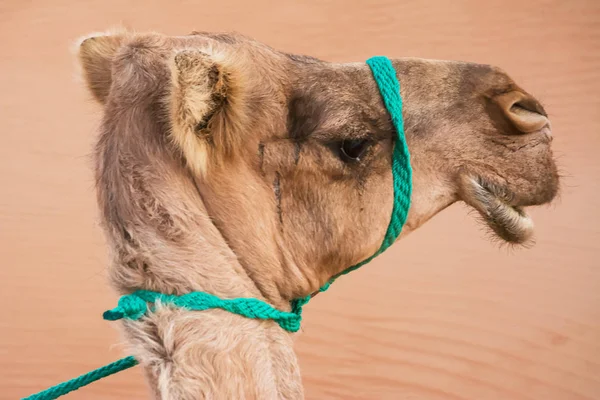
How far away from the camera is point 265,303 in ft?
5.49

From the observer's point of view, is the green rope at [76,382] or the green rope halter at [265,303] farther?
the green rope at [76,382]

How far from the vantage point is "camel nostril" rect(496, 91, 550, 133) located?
187 centimetres

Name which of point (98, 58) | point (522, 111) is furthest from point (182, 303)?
point (522, 111)

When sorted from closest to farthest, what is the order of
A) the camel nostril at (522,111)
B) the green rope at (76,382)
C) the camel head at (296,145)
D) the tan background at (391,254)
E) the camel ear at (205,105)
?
1. the camel ear at (205,105)
2. the camel head at (296,145)
3. the green rope at (76,382)
4. the camel nostril at (522,111)
5. the tan background at (391,254)

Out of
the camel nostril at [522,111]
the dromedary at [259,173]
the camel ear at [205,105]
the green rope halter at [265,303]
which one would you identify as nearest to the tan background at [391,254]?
the camel nostril at [522,111]

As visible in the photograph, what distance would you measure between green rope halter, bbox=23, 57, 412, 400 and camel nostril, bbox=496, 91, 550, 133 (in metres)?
0.30

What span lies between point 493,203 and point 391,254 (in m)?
4.62

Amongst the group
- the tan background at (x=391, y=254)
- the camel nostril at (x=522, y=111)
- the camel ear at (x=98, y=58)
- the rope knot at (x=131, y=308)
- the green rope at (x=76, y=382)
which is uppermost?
the camel ear at (x=98, y=58)

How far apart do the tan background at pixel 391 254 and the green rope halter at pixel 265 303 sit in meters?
3.30

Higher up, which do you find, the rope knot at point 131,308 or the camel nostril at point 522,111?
the camel nostril at point 522,111

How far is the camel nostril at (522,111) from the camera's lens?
6.13 ft

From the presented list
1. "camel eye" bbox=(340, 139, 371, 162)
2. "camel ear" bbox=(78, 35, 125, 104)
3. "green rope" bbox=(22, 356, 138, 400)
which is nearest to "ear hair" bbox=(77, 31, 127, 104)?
"camel ear" bbox=(78, 35, 125, 104)

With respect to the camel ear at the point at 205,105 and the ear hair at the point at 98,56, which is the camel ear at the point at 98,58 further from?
the camel ear at the point at 205,105

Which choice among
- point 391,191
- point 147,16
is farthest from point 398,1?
point 391,191
